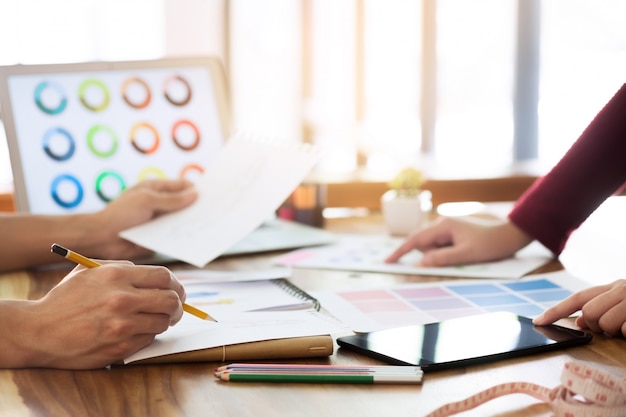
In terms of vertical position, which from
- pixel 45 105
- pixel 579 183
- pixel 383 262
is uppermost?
Answer: pixel 45 105

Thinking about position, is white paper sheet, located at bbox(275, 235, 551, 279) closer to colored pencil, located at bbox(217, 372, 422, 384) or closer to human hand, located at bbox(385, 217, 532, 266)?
human hand, located at bbox(385, 217, 532, 266)

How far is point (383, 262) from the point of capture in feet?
4.67

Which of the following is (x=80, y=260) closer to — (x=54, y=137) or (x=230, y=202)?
(x=230, y=202)

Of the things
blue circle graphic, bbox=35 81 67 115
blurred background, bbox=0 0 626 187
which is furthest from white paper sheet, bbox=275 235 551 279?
blurred background, bbox=0 0 626 187

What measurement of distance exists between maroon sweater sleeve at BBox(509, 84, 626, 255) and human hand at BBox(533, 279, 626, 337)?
449mm

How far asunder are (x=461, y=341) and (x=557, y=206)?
61 cm

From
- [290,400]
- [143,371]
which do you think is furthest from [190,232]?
[290,400]

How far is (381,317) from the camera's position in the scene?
104cm

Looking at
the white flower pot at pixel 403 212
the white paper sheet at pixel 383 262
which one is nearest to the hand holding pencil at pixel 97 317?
the white paper sheet at pixel 383 262

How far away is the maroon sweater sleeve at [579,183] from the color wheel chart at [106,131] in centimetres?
64

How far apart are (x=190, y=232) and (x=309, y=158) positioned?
9.4 inches

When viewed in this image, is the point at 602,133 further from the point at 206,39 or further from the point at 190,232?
the point at 206,39

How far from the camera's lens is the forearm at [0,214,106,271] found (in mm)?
1405

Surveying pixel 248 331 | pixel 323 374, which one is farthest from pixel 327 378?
pixel 248 331
